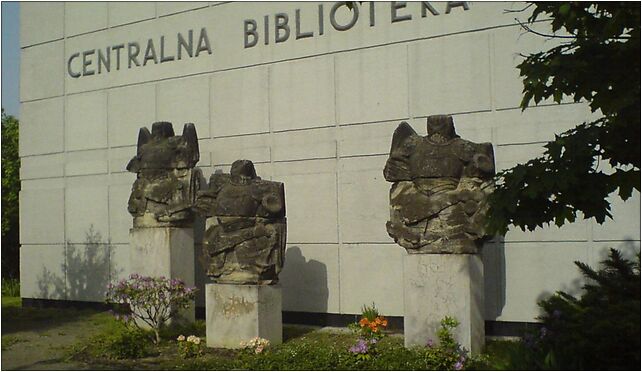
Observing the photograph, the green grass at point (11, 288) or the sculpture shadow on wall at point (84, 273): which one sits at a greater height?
the sculpture shadow on wall at point (84, 273)

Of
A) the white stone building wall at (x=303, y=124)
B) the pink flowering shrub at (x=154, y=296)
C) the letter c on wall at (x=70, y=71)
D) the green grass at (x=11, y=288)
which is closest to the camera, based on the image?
the white stone building wall at (x=303, y=124)

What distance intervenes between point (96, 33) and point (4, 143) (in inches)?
320

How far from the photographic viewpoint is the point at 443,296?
32.1ft

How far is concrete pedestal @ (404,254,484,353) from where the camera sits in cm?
966

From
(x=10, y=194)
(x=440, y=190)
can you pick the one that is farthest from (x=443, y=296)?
(x=10, y=194)

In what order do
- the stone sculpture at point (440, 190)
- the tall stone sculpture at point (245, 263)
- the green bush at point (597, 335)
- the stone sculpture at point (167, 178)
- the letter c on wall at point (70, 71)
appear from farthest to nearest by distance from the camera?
the letter c on wall at point (70, 71) < the stone sculpture at point (167, 178) < the tall stone sculpture at point (245, 263) < the stone sculpture at point (440, 190) < the green bush at point (597, 335)

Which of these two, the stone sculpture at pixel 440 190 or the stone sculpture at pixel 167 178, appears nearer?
the stone sculpture at pixel 440 190

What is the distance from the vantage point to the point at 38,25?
16.9 metres

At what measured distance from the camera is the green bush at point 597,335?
618 cm

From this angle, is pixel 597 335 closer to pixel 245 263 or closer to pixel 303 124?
pixel 245 263

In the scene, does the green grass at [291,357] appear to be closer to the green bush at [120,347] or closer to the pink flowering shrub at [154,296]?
the green bush at [120,347]

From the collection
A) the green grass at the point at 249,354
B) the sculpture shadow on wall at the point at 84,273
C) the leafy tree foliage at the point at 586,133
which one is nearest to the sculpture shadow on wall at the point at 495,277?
the green grass at the point at 249,354

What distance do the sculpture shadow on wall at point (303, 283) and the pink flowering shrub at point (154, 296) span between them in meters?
1.91

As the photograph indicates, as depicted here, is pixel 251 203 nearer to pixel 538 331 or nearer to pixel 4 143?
pixel 538 331
